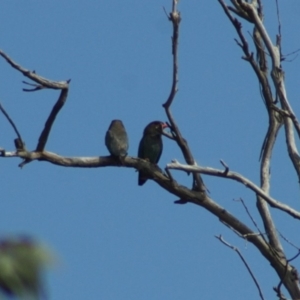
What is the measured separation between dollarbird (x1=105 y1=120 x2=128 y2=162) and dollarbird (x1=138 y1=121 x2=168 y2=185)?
0.51m

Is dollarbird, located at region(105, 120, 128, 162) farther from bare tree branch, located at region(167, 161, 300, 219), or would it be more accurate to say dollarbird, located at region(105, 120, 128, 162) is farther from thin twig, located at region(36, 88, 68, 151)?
bare tree branch, located at region(167, 161, 300, 219)

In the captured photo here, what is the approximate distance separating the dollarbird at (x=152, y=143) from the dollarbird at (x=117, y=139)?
0.51 m

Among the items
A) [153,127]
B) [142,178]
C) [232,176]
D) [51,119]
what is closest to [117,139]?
[142,178]

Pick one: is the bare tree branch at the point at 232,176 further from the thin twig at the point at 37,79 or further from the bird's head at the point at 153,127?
the bird's head at the point at 153,127

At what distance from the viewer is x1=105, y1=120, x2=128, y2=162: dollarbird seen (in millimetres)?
8328

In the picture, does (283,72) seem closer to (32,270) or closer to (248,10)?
(248,10)

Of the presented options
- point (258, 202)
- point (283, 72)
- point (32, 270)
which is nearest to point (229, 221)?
point (258, 202)

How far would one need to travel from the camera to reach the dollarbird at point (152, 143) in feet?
34.5

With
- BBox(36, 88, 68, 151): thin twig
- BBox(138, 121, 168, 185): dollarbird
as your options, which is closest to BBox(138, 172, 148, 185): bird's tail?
BBox(138, 121, 168, 185): dollarbird

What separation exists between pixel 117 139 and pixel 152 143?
4.73ft

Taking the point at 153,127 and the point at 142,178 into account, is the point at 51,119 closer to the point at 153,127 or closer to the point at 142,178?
the point at 142,178

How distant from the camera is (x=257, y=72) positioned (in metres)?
7.11

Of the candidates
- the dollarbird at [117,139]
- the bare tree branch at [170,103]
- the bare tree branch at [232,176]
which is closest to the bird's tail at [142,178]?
the dollarbird at [117,139]

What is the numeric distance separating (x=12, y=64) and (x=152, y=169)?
215 centimetres
